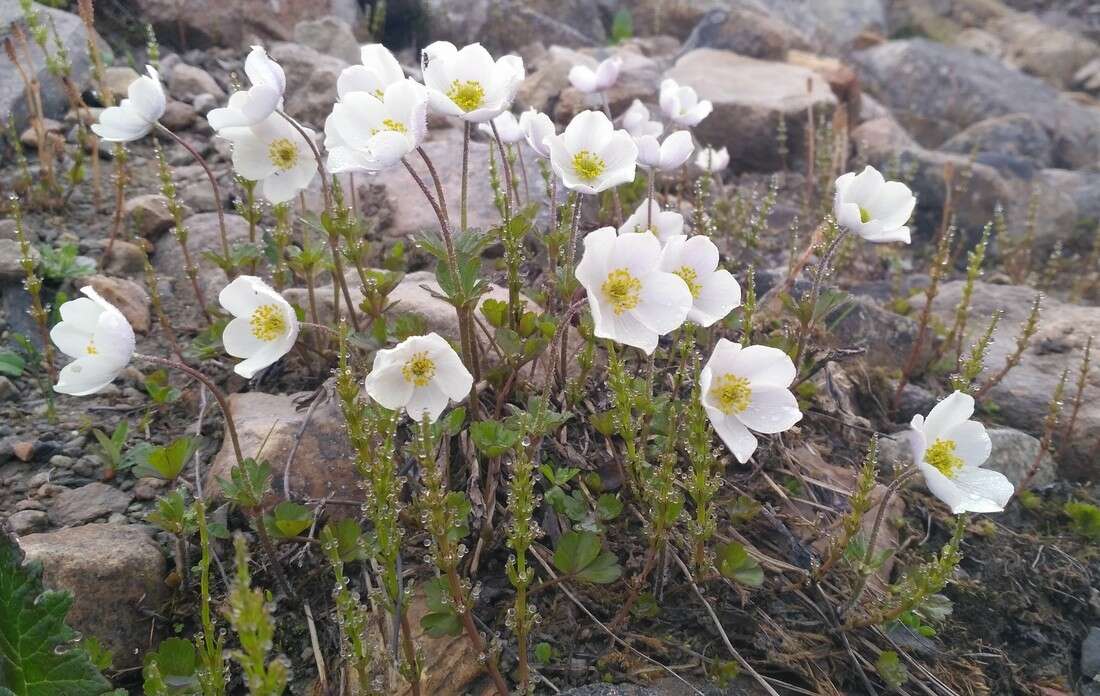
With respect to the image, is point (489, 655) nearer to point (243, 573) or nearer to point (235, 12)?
point (243, 573)

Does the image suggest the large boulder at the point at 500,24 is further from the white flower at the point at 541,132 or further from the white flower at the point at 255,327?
the white flower at the point at 255,327

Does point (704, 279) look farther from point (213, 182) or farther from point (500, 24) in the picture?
point (500, 24)

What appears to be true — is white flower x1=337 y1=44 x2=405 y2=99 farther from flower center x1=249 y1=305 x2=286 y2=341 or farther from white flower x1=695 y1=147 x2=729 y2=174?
white flower x1=695 y1=147 x2=729 y2=174

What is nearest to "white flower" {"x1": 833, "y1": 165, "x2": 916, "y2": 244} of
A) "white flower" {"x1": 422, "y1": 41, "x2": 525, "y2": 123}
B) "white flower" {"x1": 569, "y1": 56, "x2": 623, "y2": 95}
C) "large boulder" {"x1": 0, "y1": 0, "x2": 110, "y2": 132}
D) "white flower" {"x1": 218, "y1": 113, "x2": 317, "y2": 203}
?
"white flower" {"x1": 422, "y1": 41, "x2": 525, "y2": 123}

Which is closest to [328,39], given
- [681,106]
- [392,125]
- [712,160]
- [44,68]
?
[44,68]

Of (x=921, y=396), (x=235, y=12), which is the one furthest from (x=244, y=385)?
(x=235, y=12)

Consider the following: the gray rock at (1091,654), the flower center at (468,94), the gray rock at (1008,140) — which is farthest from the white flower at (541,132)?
the gray rock at (1008,140)
